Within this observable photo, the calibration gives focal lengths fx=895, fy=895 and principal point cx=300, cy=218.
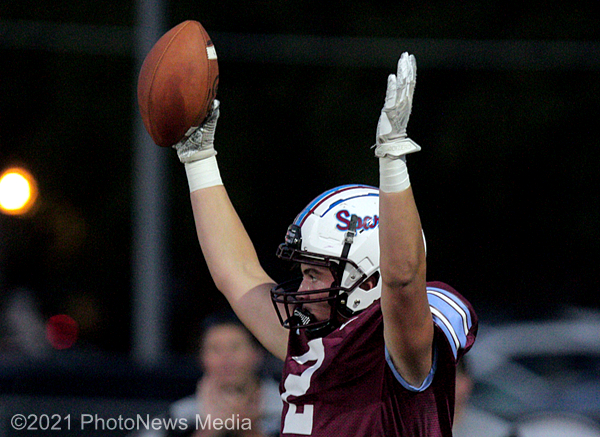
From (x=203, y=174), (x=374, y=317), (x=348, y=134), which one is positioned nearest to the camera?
(x=374, y=317)

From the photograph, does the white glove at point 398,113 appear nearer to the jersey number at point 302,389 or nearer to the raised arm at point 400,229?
the raised arm at point 400,229

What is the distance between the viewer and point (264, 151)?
955 cm

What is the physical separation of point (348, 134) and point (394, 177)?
24.9ft

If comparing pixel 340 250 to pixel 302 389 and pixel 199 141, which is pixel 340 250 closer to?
pixel 302 389

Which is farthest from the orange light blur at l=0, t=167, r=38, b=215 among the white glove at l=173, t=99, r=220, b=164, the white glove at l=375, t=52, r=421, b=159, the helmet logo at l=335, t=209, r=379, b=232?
the white glove at l=375, t=52, r=421, b=159

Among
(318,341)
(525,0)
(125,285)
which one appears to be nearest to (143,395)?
(318,341)

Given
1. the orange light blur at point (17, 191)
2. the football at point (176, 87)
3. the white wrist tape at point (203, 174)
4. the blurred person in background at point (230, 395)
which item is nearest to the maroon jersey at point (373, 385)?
the white wrist tape at point (203, 174)

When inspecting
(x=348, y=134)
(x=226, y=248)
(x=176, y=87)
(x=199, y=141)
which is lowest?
(x=226, y=248)

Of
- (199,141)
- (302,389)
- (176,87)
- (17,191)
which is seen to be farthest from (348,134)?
(302,389)

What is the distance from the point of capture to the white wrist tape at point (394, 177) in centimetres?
188

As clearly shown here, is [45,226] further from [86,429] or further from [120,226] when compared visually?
[86,429]

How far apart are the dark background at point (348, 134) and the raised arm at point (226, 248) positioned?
624cm

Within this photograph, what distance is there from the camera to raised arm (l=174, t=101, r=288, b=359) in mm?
2701

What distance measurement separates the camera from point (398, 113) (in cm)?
190
